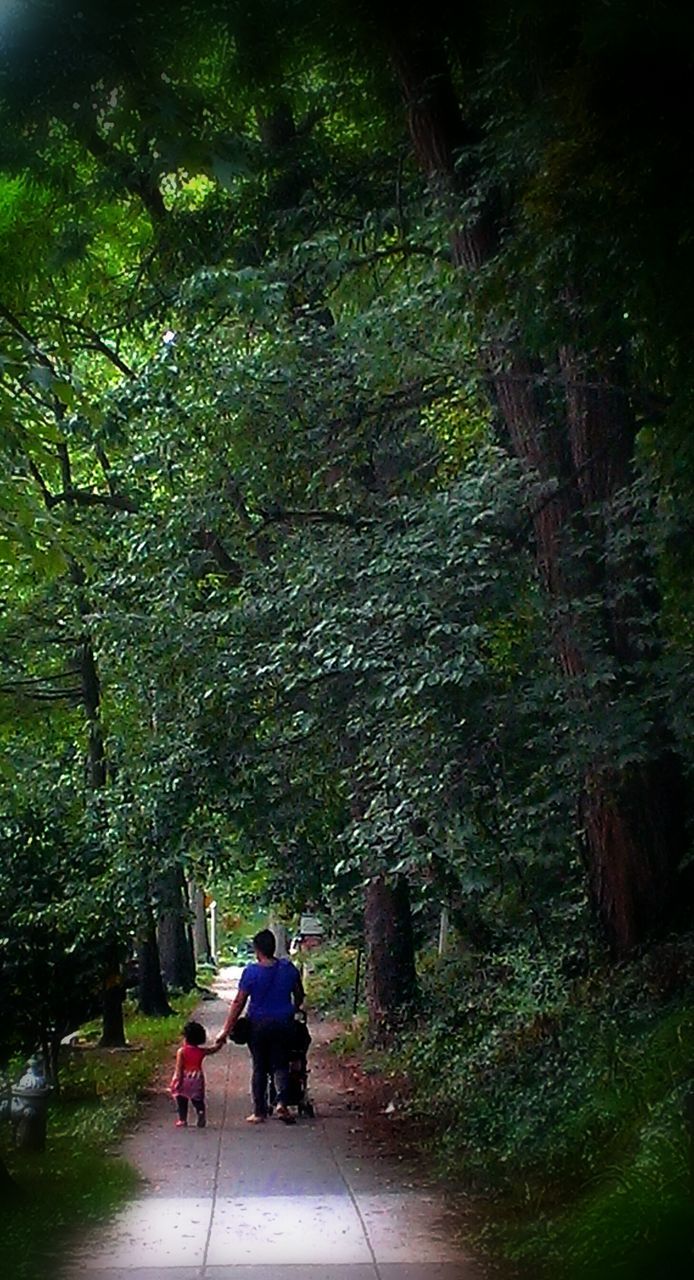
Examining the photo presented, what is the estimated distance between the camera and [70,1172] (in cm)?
1083

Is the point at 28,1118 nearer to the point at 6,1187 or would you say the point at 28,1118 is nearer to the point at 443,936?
the point at 6,1187

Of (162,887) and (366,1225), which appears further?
(162,887)

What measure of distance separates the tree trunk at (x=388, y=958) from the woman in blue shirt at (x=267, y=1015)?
5.45 meters

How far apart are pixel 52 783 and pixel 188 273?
27.4 feet

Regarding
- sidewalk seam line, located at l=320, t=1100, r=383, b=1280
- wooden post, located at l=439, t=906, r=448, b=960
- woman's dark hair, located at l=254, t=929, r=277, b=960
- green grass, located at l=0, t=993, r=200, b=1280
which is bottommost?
sidewalk seam line, located at l=320, t=1100, r=383, b=1280

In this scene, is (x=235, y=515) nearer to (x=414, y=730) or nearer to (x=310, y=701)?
(x=310, y=701)

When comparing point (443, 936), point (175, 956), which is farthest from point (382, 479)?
point (175, 956)

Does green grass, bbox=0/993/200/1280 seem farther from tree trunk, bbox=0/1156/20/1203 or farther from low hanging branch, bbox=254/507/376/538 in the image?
low hanging branch, bbox=254/507/376/538

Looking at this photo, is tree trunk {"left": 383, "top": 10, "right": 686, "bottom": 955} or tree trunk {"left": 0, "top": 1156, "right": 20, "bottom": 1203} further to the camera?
tree trunk {"left": 383, "top": 10, "right": 686, "bottom": 955}

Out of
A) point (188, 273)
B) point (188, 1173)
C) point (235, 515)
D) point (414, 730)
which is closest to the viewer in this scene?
point (188, 1173)

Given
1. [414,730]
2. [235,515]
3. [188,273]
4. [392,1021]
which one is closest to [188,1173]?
[414,730]

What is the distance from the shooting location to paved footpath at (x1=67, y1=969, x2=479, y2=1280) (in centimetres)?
807

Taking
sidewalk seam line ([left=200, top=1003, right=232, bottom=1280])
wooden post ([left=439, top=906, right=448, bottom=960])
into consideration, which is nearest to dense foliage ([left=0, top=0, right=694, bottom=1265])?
sidewalk seam line ([left=200, top=1003, right=232, bottom=1280])

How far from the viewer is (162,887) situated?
16.8 meters
